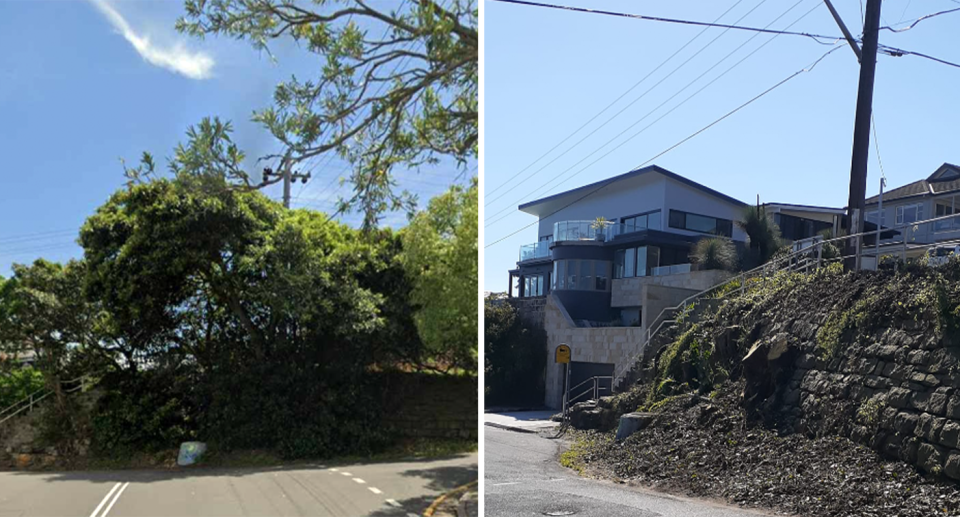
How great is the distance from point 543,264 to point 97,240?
5.95 m

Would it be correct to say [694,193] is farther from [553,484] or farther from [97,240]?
[97,240]

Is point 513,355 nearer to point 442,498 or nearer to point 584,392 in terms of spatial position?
point 584,392

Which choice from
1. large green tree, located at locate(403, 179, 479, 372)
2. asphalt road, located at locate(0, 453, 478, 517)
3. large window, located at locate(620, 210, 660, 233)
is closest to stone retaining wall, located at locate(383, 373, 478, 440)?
asphalt road, located at locate(0, 453, 478, 517)

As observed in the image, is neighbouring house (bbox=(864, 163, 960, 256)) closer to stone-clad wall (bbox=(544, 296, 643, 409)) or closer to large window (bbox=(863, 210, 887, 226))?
large window (bbox=(863, 210, 887, 226))

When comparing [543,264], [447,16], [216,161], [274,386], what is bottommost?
[274,386]

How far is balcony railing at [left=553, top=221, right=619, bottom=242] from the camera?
9.50ft

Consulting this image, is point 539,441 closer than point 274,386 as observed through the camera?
Yes

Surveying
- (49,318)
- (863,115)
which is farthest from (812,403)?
(49,318)

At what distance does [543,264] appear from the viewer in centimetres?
288

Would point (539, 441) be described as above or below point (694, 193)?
below

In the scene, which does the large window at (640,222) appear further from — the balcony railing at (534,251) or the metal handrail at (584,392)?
the metal handrail at (584,392)

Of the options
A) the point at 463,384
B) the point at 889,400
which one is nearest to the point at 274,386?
the point at 463,384

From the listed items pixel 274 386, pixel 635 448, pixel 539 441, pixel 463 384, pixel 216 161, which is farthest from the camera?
pixel 463 384

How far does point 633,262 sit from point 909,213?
1.71 metres
